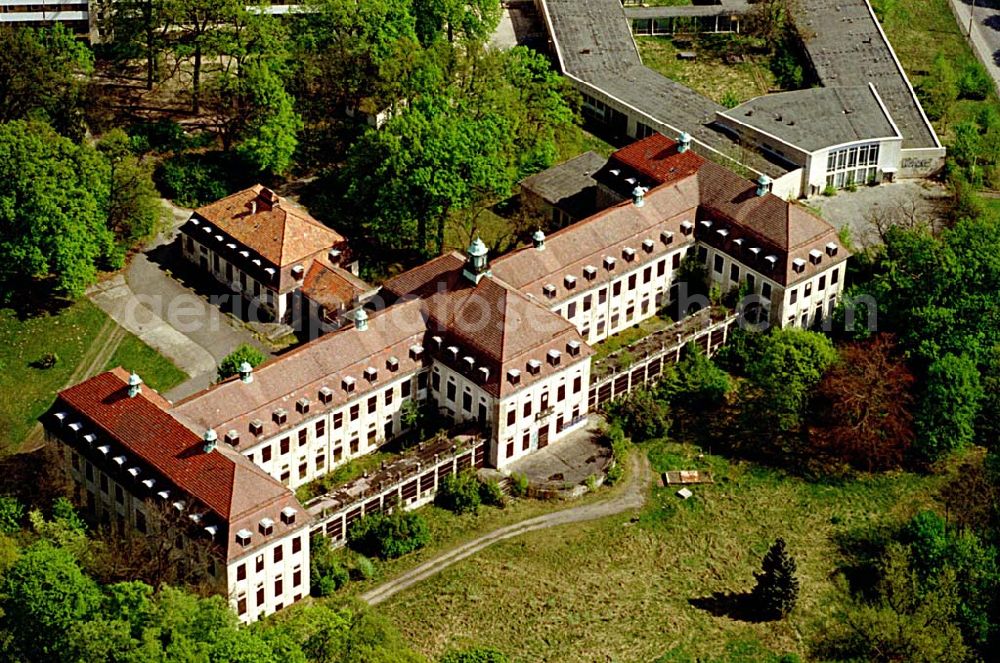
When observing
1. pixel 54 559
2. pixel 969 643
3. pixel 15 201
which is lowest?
pixel 969 643

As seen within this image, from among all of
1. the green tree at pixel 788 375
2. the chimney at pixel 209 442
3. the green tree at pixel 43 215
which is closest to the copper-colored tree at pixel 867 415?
the green tree at pixel 788 375

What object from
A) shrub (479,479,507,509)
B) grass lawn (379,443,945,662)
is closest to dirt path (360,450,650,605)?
grass lawn (379,443,945,662)

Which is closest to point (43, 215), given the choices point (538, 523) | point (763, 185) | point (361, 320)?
point (361, 320)

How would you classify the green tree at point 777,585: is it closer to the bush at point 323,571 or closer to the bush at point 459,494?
the bush at point 459,494

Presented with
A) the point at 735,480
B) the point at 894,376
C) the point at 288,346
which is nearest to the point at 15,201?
the point at 288,346

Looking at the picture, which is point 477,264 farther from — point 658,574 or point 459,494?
point 658,574

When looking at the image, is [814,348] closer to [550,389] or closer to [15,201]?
[550,389]
